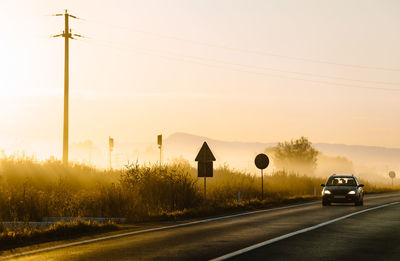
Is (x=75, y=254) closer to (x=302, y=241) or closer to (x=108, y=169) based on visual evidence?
(x=302, y=241)

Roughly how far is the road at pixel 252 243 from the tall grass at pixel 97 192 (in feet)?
13.1

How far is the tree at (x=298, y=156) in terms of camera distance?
106688 mm

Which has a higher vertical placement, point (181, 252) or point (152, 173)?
point (152, 173)

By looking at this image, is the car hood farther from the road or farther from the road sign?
the road

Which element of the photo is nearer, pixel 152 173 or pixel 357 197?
pixel 152 173

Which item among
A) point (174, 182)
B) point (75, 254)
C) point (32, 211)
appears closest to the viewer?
point (75, 254)

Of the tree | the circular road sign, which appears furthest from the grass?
the tree

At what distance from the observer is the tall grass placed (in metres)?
20.5

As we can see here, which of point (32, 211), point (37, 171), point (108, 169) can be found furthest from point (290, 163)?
point (32, 211)

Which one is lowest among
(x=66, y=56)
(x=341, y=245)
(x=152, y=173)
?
(x=341, y=245)

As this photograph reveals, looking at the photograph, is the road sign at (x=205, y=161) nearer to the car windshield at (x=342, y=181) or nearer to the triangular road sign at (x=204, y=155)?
the triangular road sign at (x=204, y=155)

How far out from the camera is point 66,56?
122 feet

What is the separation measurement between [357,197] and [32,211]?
53.7ft

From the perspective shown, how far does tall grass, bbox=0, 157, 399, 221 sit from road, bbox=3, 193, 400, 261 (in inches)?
157
